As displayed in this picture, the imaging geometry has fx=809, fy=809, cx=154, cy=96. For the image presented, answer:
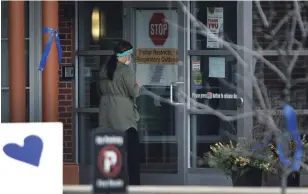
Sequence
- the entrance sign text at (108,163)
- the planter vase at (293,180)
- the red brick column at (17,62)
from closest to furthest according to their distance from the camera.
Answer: the entrance sign text at (108,163) < the planter vase at (293,180) < the red brick column at (17,62)

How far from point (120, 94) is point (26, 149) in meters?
1.91

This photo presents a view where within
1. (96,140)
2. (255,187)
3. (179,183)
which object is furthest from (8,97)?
(96,140)

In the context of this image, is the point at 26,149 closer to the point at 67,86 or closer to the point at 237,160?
the point at 237,160

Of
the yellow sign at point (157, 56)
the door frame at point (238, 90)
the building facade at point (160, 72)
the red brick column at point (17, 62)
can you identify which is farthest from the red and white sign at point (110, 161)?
the yellow sign at point (157, 56)

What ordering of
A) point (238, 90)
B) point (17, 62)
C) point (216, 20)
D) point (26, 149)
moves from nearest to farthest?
point (26, 149), point (17, 62), point (238, 90), point (216, 20)

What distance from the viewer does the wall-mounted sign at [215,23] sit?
9.37 meters

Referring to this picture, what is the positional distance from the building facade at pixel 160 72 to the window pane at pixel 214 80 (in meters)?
0.01

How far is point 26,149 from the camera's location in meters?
6.79

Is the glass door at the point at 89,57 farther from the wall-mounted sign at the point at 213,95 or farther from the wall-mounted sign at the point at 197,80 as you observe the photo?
the wall-mounted sign at the point at 213,95

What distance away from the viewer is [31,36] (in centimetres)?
912

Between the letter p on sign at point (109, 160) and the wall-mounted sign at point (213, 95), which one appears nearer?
the letter p on sign at point (109, 160)

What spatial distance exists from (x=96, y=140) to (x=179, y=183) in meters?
4.09

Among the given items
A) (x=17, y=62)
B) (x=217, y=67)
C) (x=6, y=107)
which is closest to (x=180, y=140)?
(x=217, y=67)

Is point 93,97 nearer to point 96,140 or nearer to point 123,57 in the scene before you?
point 123,57
